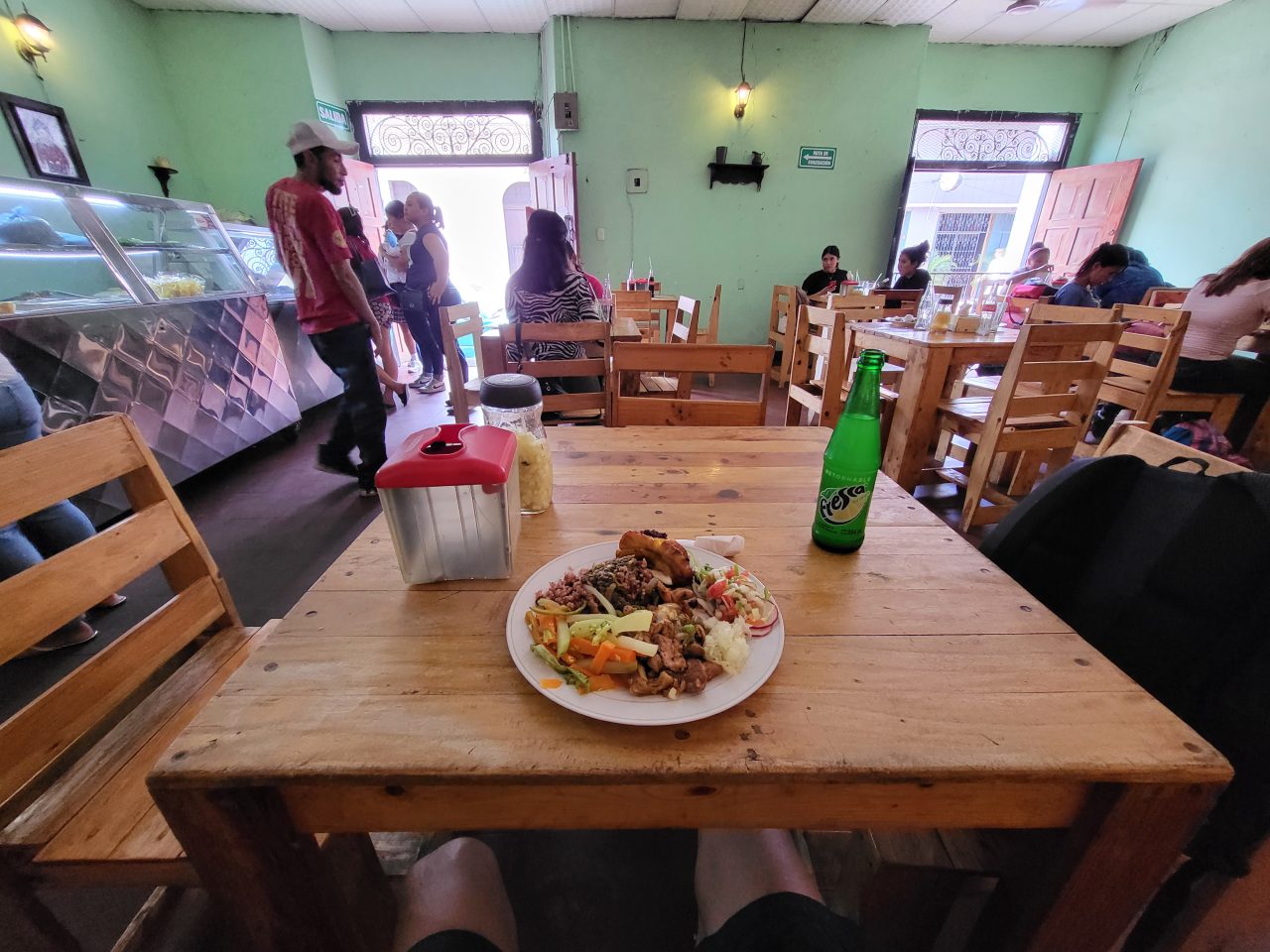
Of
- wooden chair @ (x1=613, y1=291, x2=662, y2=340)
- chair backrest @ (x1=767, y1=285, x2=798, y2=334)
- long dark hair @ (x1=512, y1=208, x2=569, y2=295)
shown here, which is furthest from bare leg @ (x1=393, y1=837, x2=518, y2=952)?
chair backrest @ (x1=767, y1=285, x2=798, y2=334)

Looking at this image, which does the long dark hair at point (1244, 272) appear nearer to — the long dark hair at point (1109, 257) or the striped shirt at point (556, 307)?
the long dark hair at point (1109, 257)

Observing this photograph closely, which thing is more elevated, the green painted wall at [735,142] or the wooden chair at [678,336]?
the green painted wall at [735,142]

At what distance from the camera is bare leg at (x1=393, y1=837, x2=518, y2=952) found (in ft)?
2.37

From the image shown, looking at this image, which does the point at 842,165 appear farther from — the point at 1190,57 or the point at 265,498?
the point at 265,498

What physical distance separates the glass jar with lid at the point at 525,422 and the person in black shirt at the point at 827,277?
470 centimetres

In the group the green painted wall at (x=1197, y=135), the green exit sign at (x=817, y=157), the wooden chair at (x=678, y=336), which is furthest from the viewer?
the green exit sign at (x=817, y=157)

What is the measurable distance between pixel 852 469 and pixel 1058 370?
5.92ft

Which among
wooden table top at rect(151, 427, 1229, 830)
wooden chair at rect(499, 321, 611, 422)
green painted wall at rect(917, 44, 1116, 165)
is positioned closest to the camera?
wooden table top at rect(151, 427, 1229, 830)

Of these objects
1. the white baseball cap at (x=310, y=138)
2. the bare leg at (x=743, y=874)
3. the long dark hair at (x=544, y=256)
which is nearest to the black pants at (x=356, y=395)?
the white baseball cap at (x=310, y=138)

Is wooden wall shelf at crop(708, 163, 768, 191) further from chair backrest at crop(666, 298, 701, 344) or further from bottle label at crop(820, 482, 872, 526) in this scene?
bottle label at crop(820, 482, 872, 526)

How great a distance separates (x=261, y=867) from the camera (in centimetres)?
52

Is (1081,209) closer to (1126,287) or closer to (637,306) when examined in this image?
(1126,287)

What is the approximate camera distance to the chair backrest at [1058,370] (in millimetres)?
1839

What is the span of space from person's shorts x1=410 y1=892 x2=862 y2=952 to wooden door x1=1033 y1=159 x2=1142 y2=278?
7.33m
